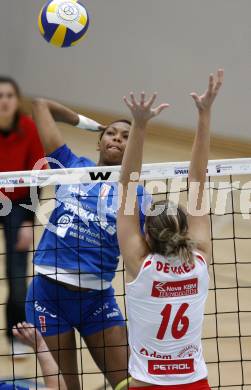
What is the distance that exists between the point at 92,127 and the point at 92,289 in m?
0.97

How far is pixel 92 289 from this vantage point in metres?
4.45

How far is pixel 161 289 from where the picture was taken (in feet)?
11.0

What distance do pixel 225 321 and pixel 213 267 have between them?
670 mm

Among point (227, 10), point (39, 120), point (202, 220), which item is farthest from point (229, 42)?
point (202, 220)

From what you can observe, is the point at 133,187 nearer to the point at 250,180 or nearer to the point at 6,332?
the point at 6,332

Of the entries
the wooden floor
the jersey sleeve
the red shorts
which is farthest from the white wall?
the red shorts

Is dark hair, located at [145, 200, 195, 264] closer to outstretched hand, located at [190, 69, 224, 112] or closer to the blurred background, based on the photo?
outstretched hand, located at [190, 69, 224, 112]

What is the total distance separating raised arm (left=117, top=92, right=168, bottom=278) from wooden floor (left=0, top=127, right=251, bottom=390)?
5.22 feet

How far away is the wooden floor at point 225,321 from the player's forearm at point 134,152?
1640mm

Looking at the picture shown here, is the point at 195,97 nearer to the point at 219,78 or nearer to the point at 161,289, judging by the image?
the point at 219,78

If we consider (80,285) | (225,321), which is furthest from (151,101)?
(225,321)

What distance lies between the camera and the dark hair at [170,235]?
3340 millimetres

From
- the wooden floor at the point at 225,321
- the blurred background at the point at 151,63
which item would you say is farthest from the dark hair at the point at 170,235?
the blurred background at the point at 151,63

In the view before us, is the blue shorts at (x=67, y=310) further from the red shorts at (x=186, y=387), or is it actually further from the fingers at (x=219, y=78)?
the fingers at (x=219, y=78)
